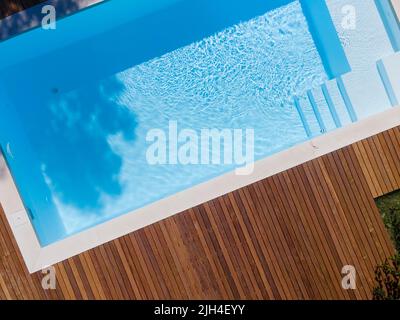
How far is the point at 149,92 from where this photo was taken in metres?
5.37

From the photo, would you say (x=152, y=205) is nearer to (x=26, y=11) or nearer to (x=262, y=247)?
(x=262, y=247)

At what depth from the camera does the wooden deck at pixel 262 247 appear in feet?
15.7

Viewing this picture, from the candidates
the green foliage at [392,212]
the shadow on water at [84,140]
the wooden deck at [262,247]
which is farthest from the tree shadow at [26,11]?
the green foliage at [392,212]

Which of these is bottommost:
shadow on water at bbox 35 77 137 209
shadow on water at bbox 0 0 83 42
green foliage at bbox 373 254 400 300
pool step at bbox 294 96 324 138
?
green foliage at bbox 373 254 400 300

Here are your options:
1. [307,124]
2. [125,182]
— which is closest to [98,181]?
[125,182]

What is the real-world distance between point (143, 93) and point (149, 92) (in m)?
0.07

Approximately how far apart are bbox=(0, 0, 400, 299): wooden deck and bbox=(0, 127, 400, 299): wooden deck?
0.03 ft

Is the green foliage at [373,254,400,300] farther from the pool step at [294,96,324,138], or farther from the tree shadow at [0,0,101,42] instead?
the tree shadow at [0,0,101,42]

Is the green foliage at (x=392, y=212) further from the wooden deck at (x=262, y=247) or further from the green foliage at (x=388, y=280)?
the green foliage at (x=388, y=280)

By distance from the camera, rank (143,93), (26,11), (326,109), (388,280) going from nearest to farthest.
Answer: (388,280) < (26,11) < (326,109) < (143,93)

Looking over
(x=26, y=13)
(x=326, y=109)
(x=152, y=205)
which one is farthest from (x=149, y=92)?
(x=326, y=109)

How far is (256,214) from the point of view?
481 cm

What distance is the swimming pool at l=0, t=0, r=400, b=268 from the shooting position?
5297 mm

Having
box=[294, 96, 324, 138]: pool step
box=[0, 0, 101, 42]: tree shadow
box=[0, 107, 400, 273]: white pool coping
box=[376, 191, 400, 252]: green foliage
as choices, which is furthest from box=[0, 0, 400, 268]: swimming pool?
box=[376, 191, 400, 252]: green foliage
